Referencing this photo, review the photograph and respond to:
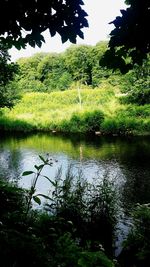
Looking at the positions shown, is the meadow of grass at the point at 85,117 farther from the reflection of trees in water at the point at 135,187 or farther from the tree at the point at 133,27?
the tree at the point at 133,27

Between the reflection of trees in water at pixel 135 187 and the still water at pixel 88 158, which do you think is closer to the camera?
the reflection of trees in water at pixel 135 187

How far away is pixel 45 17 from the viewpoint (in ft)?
11.5

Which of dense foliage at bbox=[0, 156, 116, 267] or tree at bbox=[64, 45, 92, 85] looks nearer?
dense foliage at bbox=[0, 156, 116, 267]

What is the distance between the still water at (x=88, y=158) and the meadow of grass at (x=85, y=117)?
2.83m

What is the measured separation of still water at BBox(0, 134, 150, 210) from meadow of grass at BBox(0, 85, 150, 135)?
111 inches

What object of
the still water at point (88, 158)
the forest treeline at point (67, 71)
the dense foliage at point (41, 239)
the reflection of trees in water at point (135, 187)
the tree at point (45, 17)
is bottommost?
the reflection of trees in water at point (135, 187)

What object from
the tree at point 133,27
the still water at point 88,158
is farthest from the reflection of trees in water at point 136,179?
the tree at point 133,27

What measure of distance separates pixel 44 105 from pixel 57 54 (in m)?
33.5

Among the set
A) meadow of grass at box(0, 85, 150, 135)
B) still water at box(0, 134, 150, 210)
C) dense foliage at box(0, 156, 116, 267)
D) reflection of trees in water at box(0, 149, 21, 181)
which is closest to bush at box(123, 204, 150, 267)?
dense foliage at box(0, 156, 116, 267)

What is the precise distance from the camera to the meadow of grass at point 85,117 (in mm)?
32688

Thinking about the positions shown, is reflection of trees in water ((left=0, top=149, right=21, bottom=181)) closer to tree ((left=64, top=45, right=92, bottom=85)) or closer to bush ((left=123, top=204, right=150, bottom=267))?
bush ((left=123, top=204, right=150, bottom=267))

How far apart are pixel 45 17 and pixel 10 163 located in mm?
16483

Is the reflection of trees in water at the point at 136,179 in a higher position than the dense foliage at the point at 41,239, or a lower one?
lower

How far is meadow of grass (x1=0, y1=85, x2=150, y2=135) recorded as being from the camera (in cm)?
3269
